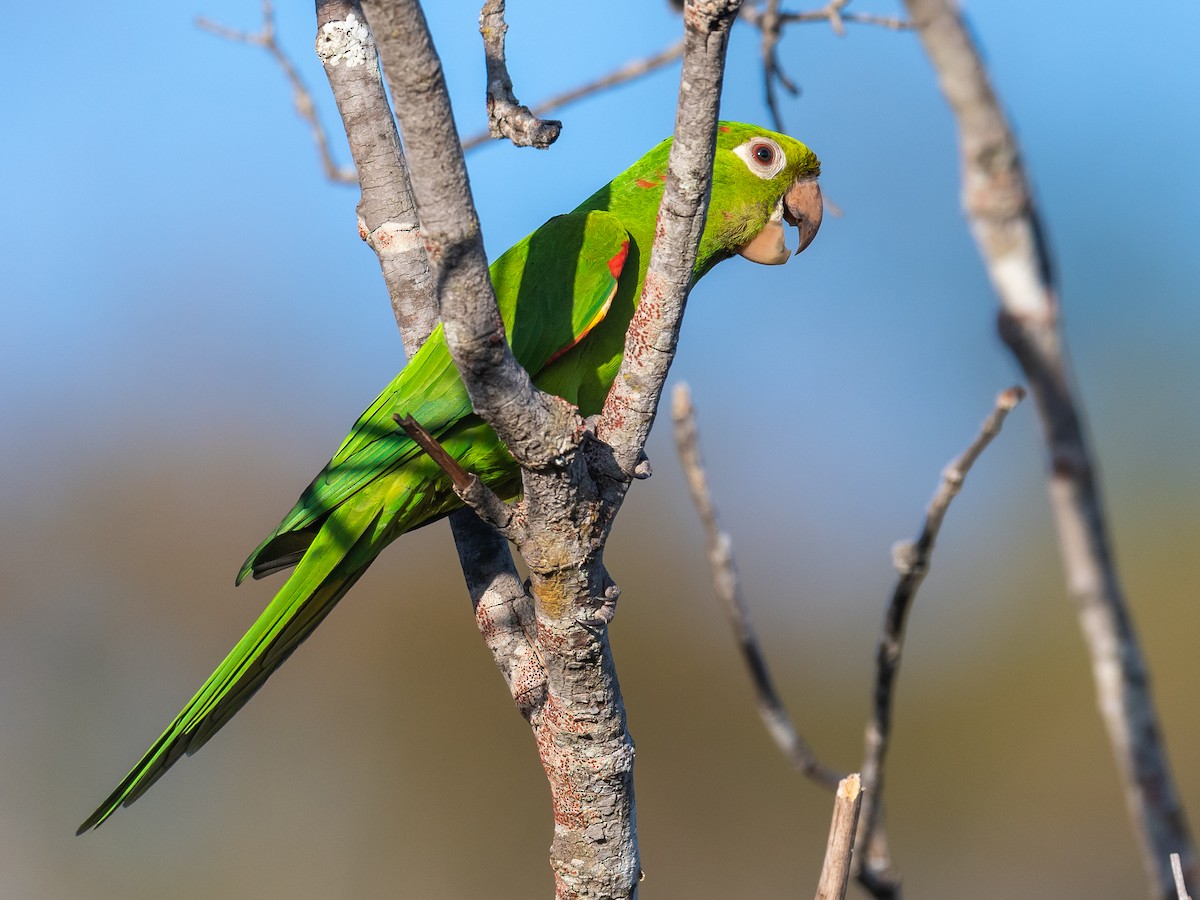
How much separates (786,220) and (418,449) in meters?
1.49

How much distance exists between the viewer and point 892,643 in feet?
6.61

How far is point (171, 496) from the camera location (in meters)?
7.12

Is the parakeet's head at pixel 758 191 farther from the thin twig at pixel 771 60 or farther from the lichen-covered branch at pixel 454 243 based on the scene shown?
the lichen-covered branch at pixel 454 243

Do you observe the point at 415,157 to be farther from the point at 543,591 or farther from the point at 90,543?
the point at 90,543

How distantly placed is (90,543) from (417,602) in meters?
2.12

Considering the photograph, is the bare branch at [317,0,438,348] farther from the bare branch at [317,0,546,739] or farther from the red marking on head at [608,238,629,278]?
the red marking on head at [608,238,629,278]

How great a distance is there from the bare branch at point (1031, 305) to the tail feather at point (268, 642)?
6.87 ft

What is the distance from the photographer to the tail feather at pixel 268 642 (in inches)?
94.4

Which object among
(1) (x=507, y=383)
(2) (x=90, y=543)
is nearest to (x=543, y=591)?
(1) (x=507, y=383)

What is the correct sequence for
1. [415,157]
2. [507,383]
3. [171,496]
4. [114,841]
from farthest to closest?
[171,496] < [114,841] < [507,383] < [415,157]

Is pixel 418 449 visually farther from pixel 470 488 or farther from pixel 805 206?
pixel 805 206

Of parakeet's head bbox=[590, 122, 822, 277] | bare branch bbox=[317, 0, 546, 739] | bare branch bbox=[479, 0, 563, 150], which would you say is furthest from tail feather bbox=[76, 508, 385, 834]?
parakeet's head bbox=[590, 122, 822, 277]

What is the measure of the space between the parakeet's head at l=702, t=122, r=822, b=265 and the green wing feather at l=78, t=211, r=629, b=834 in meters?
0.45

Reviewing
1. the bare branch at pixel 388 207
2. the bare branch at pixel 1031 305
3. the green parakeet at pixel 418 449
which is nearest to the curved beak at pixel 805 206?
the green parakeet at pixel 418 449
